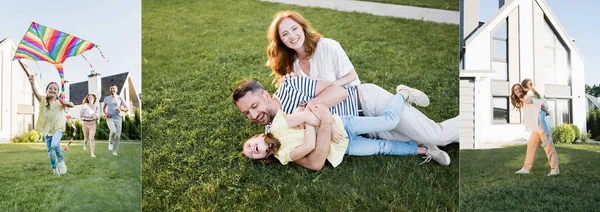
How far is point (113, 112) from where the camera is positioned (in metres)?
4.88

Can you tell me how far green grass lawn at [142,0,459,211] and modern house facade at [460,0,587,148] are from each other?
63 centimetres

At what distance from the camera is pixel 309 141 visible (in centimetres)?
478

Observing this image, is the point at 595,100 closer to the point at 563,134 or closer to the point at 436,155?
the point at 563,134

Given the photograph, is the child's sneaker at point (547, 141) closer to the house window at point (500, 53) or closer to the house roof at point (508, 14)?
the house window at point (500, 53)

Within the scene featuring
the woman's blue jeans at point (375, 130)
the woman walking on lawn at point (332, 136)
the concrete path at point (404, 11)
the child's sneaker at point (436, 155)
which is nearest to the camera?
the woman walking on lawn at point (332, 136)

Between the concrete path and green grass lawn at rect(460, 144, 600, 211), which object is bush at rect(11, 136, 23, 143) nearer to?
the concrete path

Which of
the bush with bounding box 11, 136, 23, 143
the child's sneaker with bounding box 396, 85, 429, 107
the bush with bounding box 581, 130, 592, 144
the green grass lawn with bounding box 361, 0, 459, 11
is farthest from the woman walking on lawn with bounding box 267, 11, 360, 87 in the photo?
the bush with bounding box 581, 130, 592, 144

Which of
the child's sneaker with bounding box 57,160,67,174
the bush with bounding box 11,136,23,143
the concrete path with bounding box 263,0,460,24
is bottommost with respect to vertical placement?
the child's sneaker with bounding box 57,160,67,174

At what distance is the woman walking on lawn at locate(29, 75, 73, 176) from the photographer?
4.63m

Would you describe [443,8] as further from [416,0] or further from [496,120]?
[496,120]

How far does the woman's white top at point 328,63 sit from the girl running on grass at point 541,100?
1655mm

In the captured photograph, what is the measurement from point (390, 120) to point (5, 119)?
3.08 m

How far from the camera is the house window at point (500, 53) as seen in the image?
5.37 metres

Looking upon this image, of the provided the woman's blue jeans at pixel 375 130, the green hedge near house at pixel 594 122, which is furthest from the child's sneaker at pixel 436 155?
the green hedge near house at pixel 594 122
